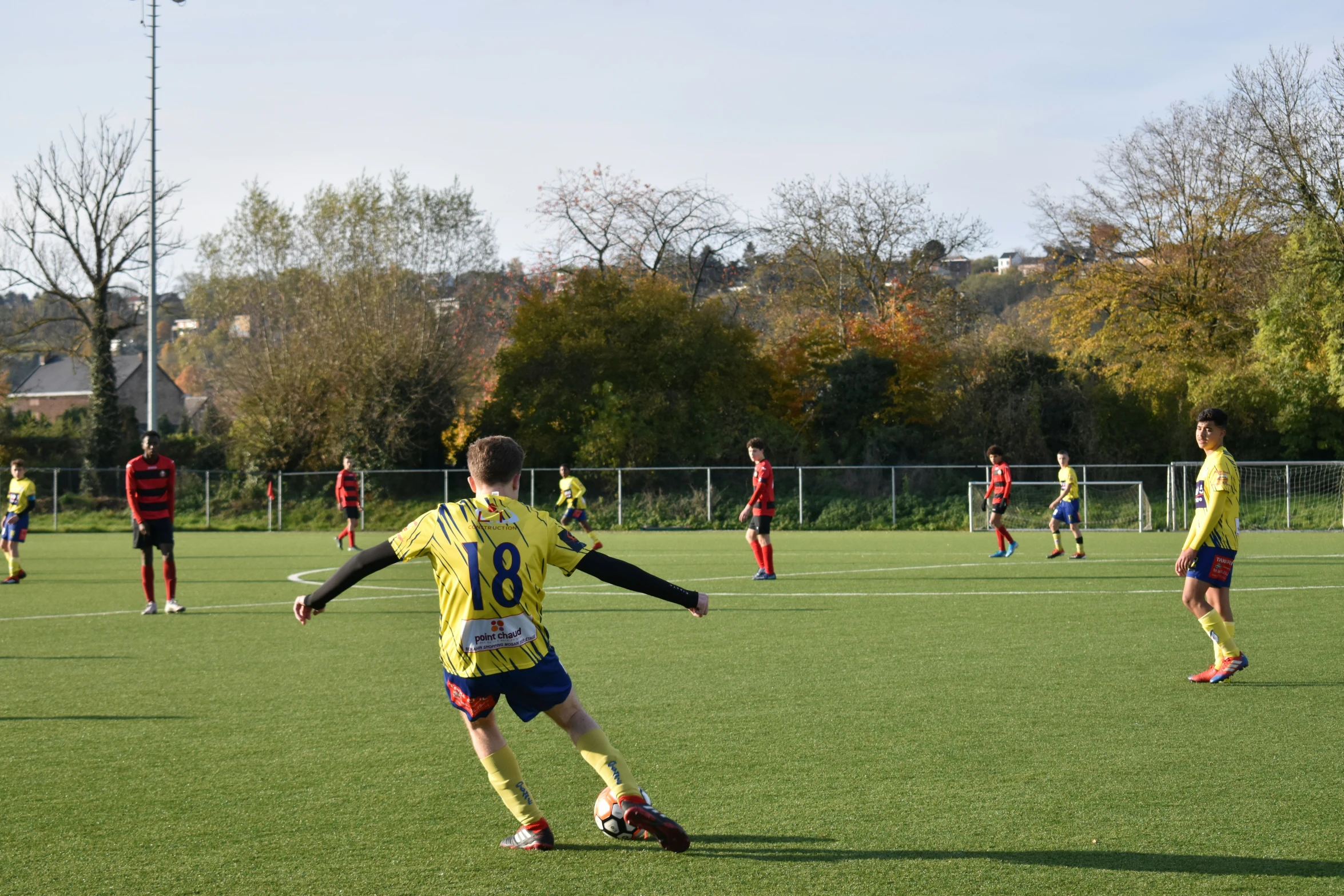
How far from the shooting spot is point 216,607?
567 inches

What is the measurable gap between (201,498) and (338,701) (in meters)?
36.6

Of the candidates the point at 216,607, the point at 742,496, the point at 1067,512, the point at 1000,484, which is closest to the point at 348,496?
the point at 216,607

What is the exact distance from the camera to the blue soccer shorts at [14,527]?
19.0 metres

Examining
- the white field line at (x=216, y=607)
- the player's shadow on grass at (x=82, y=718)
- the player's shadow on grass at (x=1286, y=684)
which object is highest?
the player's shadow on grass at (x=1286, y=684)

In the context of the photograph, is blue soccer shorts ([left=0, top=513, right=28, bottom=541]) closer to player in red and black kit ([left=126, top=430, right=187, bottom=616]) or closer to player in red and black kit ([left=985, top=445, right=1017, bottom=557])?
player in red and black kit ([left=126, top=430, right=187, bottom=616])

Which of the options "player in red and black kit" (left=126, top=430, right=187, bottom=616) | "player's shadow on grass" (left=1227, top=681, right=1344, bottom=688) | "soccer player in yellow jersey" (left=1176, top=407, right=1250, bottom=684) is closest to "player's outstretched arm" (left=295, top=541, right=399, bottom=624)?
"soccer player in yellow jersey" (left=1176, top=407, right=1250, bottom=684)

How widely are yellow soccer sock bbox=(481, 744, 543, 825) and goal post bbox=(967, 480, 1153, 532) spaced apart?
29919 millimetres

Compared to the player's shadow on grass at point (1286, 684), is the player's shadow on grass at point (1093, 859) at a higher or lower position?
higher

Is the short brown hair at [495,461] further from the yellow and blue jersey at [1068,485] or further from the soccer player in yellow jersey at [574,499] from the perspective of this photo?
the soccer player in yellow jersey at [574,499]

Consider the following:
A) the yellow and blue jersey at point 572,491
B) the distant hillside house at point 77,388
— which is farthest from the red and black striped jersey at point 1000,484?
the distant hillside house at point 77,388

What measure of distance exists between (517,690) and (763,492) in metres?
12.2

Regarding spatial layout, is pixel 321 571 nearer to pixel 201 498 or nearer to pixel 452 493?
Result: pixel 452 493

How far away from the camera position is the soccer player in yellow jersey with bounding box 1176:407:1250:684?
816cm

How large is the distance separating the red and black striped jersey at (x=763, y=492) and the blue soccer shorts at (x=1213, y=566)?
27.8 ft
